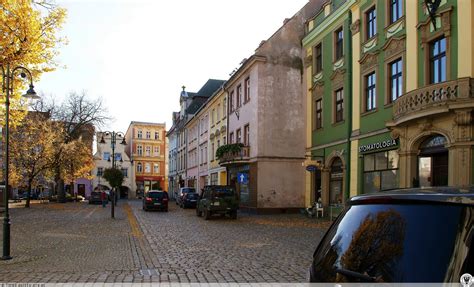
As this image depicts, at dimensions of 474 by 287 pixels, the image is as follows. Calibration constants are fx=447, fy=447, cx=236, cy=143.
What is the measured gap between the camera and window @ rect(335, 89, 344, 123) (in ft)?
75.5

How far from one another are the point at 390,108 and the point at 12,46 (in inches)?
562

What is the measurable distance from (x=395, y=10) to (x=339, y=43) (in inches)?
206

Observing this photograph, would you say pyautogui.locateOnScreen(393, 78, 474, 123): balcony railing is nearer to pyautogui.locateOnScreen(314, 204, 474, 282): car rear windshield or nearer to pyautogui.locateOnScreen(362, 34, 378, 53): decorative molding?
pyautogui.locateOnScreen(362, 34, 378, 53): decorative molding

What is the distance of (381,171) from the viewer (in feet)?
61.7

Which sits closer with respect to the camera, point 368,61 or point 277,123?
point 368,61

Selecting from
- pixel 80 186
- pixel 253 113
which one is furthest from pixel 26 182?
pixel 80 186

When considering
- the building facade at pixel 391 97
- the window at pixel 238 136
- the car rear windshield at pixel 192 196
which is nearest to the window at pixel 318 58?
the building facade at pixel 391 97

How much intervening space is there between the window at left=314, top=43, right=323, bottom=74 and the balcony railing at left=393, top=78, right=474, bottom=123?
10.3 meters

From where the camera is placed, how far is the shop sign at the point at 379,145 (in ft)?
58.4

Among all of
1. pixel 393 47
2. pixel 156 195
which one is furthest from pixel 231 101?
pixel 393 47

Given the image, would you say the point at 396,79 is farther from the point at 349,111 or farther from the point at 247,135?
the point at 247,135

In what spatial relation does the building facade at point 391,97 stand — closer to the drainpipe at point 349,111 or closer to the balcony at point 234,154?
the drainpipe at point 349,111

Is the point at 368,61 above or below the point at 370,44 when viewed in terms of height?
below

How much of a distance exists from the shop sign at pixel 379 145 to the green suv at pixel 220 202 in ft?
26.2
